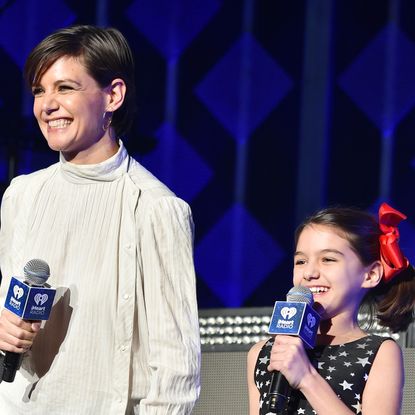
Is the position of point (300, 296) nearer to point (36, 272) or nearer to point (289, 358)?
point (289, 358)

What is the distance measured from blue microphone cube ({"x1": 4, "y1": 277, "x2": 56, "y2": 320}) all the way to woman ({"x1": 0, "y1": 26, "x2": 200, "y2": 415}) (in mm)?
25

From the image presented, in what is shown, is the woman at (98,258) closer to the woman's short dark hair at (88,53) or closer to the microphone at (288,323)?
the woman's short dark hair at (88,53)

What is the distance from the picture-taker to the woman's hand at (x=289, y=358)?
1.79 meters

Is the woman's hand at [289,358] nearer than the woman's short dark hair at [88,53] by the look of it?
Yes

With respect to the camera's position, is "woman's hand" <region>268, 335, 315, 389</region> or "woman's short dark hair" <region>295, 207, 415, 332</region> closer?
"woman's hand" <region>268, 335, 315, 389</region>

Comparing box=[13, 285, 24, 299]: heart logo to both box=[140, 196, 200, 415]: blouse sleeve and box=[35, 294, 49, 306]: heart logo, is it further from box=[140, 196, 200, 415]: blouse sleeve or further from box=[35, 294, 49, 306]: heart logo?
box=[140, 196, 200, 415]: blouse sleeve

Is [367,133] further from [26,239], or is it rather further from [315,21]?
[26,239]

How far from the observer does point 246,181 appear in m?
4.53

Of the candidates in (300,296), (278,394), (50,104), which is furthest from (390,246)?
(50,104)

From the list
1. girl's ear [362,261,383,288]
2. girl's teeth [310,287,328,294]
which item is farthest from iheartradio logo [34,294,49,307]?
girl's ear [362,261,383,288]

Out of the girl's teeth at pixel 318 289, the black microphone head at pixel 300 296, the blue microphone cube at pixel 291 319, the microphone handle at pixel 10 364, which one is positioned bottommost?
the microphone handle at pixel 10 364

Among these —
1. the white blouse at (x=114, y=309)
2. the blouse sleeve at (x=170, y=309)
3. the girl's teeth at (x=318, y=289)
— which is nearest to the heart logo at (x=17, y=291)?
the white blouse at (x=114, y=309)

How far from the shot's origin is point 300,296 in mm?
1845

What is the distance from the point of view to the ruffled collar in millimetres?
1915
